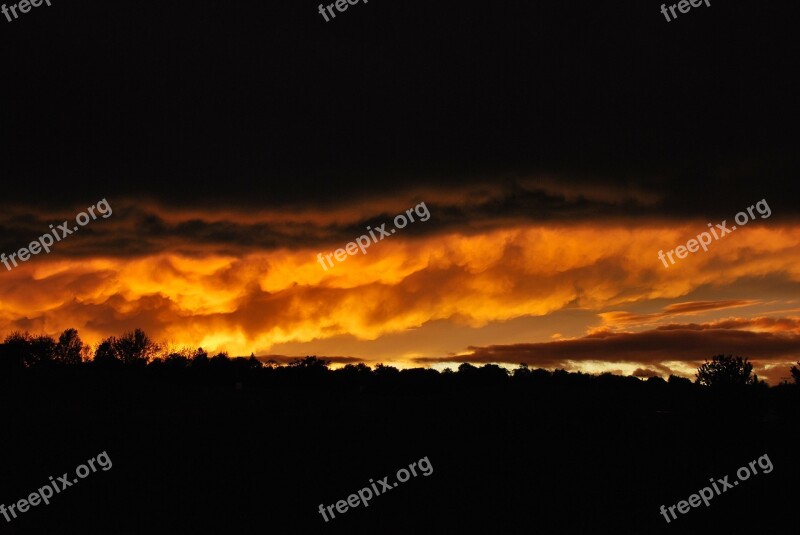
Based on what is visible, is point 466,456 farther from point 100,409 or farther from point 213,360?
point 213,360

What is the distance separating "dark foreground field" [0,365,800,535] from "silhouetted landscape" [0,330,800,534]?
15cm

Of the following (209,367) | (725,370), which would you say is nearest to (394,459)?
(725,370)

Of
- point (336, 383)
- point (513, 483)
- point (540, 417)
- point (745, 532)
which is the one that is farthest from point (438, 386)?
point (745, 532)

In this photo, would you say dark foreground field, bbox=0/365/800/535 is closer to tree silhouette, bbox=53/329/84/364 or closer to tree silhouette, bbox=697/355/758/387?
tree silhouette, bbox=697/355/758/387

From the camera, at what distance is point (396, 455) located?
146 feet

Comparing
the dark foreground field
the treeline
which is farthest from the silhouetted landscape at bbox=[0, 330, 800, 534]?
the treeline

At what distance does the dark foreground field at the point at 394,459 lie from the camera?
31.6 m

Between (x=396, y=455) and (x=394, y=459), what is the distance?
3.51 ft

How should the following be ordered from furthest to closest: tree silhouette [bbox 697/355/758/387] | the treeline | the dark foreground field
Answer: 1. the treeline
2. tree silhouette [bbox 697/355/758/387]
3. the dark foreground field

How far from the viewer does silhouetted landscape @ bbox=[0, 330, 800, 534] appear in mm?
31906

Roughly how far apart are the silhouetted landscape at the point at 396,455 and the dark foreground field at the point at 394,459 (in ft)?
0.50

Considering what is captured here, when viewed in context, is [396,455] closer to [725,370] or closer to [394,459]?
[394,459]

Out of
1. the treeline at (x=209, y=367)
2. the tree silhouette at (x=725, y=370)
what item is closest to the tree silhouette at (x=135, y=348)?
the treeline at (x=209, y=367)

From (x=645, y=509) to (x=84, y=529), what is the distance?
25511 millimetres
